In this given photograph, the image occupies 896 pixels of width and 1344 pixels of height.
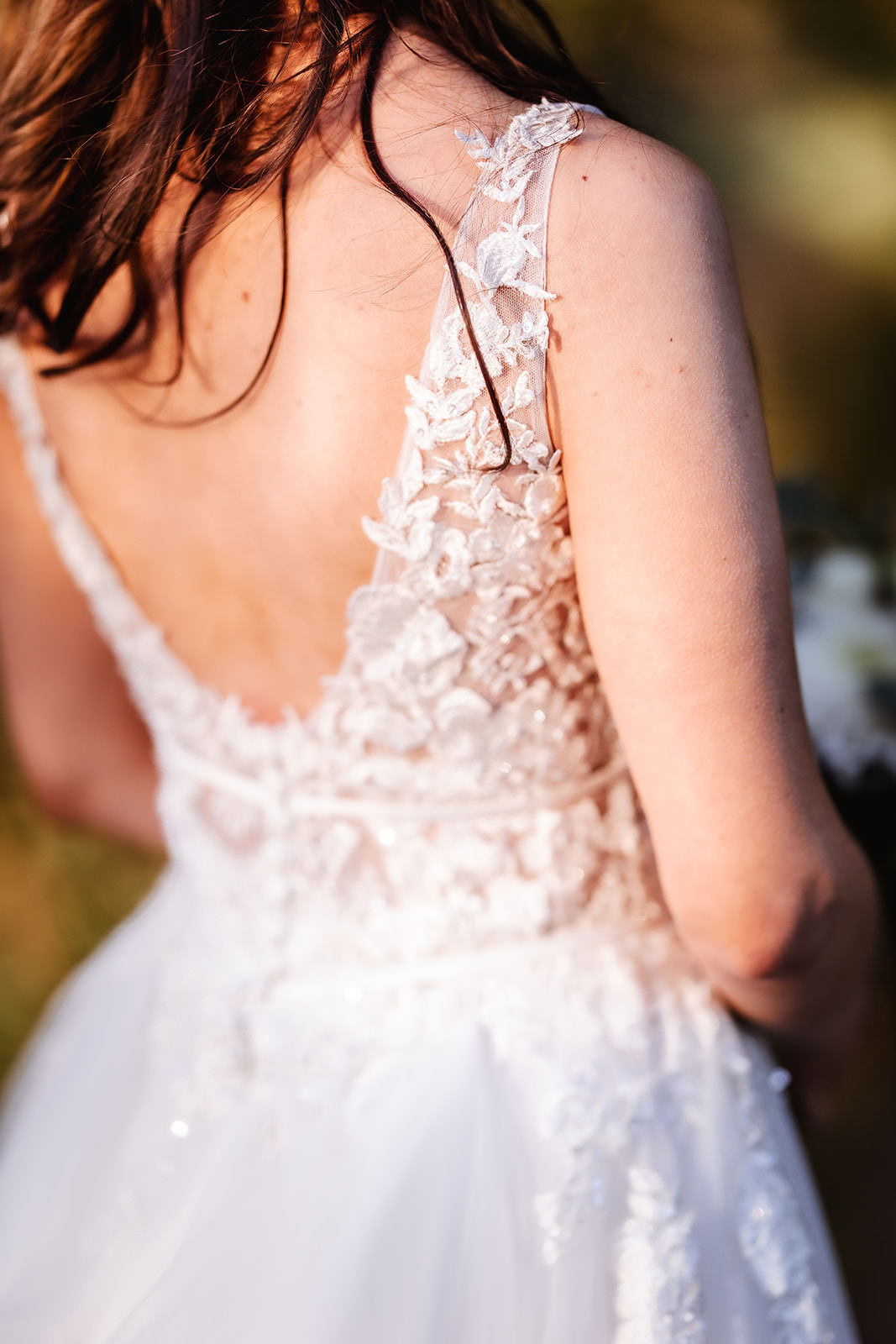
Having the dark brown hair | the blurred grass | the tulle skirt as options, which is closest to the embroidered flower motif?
the tulle skirt

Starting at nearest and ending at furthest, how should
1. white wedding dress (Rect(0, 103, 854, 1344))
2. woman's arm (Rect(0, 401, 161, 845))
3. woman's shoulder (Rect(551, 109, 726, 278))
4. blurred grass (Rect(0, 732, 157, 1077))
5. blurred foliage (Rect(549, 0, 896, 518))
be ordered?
woman's shoulder (Rect(551, 109, 726, 278)) → white wedding dress (Rect(0, 103, 854, 1344)) → woman's arm (Rect(0, 401, 161, 845)) → blurred foliage (Rect(549, 0, 896, 518)) → blurred grass (Rect(0, 732, 157, 1077))

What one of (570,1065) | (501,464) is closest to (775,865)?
(570,1065)

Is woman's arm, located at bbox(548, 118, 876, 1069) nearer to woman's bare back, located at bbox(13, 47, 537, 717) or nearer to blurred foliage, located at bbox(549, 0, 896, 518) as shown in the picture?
woman's bare back, located at bbox(13, 47, 537, 717)

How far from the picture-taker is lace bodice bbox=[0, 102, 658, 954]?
0.64m

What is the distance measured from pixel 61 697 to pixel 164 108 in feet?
2.57

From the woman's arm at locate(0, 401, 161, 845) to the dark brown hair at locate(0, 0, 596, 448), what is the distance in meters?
0.32

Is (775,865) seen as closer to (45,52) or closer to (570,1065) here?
(570,1065)

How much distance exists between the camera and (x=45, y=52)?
2.59ft

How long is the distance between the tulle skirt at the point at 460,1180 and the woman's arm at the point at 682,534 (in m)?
0.18

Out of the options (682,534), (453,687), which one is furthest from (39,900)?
(682,534)

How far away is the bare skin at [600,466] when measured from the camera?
62 centimetres

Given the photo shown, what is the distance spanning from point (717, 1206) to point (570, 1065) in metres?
0.17

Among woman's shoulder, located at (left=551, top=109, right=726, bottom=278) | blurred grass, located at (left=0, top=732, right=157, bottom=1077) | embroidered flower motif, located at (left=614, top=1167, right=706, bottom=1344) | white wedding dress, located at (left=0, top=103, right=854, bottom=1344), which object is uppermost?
woman's shoulder, located at (left=551, top=109, right=726, bottom=278)

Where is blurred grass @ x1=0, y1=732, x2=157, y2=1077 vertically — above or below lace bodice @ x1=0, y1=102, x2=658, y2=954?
below
